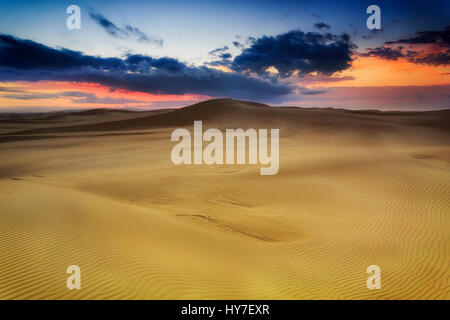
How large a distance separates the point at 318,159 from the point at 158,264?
44.1 ft

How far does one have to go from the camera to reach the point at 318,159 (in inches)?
651

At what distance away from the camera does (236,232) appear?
319 inches

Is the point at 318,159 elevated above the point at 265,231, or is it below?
above

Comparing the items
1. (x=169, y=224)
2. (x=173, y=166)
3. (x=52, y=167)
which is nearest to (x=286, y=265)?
(x=169, y=224)

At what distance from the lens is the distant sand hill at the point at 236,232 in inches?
192

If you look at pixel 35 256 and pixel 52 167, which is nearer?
pixel 35 256

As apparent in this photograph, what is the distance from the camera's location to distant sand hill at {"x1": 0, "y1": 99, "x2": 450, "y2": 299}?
16.0ft

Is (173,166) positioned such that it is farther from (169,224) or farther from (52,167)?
(169,224)

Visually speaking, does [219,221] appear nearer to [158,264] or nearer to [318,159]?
[158,264]

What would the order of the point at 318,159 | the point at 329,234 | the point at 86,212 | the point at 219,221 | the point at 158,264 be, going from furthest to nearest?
1. the point at 318,159
2. the point at 219,221
3. the point at 329,234
4. the point at 86,212
5. the point at 158,264

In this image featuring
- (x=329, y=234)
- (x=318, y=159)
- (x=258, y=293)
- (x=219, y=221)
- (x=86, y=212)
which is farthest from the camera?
(x=318, y=159)

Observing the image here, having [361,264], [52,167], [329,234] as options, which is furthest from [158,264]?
[52,167]
